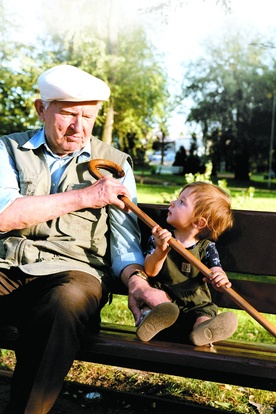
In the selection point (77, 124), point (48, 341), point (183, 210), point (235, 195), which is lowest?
point (235, 195)

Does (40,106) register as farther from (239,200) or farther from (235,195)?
(235,195)

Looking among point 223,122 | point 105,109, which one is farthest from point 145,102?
point 223,122

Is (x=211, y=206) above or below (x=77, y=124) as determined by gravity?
below

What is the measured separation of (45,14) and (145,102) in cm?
555

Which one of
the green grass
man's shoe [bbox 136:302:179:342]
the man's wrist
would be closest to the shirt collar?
the man's wrist

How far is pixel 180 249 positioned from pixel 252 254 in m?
0.59

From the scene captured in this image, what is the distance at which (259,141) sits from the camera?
33.6 meters

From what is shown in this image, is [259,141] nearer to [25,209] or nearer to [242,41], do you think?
[242,41]

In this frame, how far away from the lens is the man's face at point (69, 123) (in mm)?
2912

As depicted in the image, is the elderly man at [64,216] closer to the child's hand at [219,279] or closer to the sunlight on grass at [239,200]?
the child's hand at [219,279]

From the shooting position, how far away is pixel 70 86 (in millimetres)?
2828

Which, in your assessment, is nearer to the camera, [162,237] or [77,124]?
[162,237]

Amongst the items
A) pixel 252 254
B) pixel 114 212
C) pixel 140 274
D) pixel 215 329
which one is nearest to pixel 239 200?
pixel 252 254

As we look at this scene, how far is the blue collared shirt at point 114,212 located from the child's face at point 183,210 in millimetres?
218
